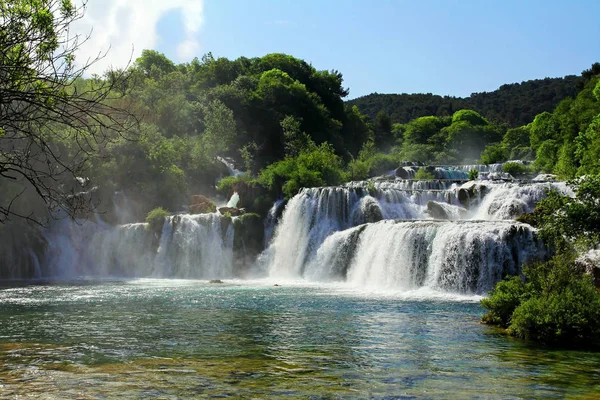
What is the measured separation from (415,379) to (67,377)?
7105 millimetres

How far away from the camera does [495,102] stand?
15412 cm

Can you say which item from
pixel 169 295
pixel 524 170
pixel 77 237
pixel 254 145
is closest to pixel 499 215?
pixel 169 295

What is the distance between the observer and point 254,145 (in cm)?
6856

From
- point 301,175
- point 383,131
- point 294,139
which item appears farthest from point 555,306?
point 383,131

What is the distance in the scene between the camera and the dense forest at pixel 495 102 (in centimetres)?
13612

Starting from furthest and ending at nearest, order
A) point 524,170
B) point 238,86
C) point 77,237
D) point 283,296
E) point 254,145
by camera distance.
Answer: point 238,86, point 254,145, point 524,170, point 77,237, point 283,296

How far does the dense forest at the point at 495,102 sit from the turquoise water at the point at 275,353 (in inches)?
4683

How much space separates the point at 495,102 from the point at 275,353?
150m

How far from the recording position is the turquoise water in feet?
39.1

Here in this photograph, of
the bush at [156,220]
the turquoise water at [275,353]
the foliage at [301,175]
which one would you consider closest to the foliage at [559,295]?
the turquoise water at [275,353]

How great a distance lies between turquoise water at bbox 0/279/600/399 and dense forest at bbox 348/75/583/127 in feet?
390

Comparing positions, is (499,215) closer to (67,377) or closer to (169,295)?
(169,295)

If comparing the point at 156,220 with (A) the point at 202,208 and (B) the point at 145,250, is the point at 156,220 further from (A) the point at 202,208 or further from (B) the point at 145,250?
(A) the point at 202,208

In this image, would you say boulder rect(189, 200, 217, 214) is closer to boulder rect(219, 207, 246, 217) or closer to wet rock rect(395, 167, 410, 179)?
boulder rect(219, 207, 246, 217)
